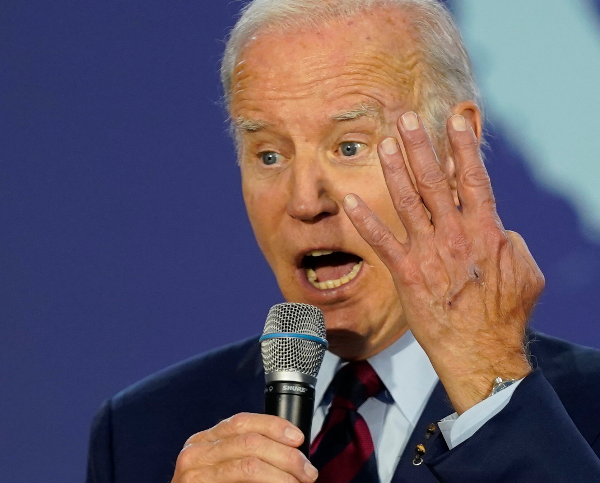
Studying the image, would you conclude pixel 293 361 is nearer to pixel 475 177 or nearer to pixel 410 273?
pixel 410 273

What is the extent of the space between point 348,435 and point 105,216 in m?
0.99

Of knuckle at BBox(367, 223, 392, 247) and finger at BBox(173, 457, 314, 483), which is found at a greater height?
knuckle at BBox(367, 223, 392, 247)

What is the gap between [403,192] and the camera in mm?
1197

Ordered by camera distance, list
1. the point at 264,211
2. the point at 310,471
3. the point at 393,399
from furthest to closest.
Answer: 1. the point at 264,211
2. the point at 393,399
3. the point at 310,471

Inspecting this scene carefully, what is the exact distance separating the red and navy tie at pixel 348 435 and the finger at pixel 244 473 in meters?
0.29

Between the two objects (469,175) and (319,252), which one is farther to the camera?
(319,252)

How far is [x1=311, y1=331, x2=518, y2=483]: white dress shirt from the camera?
148 cm

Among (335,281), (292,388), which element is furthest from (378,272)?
(292,388)

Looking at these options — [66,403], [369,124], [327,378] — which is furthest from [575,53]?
[66,403]

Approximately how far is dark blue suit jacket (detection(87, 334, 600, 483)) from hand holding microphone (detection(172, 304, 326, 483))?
0.18 meters

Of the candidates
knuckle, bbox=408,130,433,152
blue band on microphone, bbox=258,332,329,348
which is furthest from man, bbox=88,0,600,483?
blue band on microphone, bbox=258,332,329,348

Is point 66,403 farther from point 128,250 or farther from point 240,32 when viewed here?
point 240,32

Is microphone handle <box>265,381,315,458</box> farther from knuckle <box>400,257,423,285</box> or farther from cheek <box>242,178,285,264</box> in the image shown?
cheek <box>242,178,285,264</box>

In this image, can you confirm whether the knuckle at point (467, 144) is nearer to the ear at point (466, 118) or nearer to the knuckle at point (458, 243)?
the knuckle at point (458, 243)
